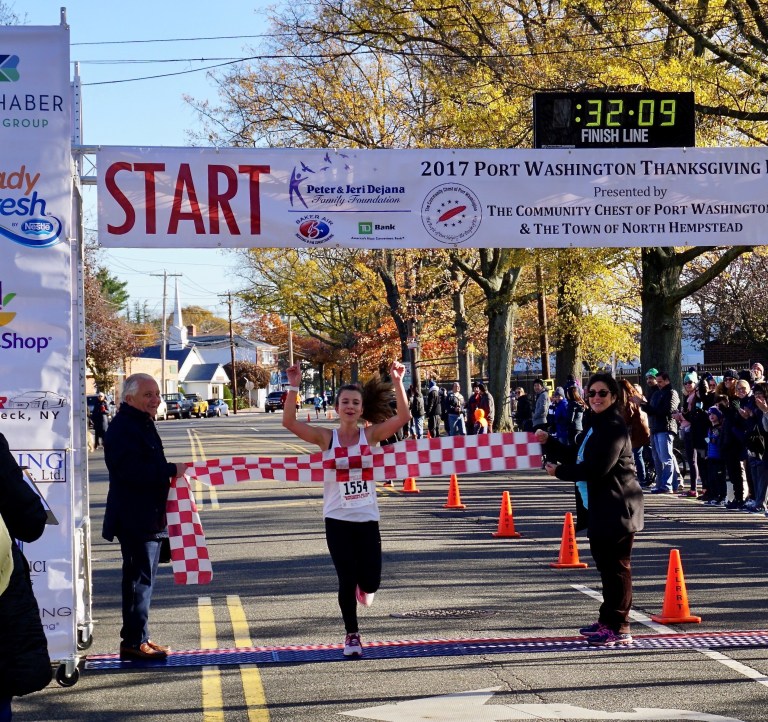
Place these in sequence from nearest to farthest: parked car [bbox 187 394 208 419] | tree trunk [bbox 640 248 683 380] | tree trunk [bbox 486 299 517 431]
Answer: tree trunk [bbox 640 248 683 380] → tree trunk [bbox 486 299 517 431] → parked car [bbox 187 394 208 419]

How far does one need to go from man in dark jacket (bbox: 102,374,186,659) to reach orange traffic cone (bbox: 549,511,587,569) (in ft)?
17.2

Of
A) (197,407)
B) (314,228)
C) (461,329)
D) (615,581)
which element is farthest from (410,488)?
(197,407)

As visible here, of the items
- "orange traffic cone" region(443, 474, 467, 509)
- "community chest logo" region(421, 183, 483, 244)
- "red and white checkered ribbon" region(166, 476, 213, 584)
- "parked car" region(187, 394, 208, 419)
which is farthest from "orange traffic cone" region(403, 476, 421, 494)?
"parked car" region(187, 394, 208, 419)

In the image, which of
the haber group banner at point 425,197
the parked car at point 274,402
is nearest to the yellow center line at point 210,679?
the haber group banner at point 425,197

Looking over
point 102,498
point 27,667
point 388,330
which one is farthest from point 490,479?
point 388,330

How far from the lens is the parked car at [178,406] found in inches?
3792

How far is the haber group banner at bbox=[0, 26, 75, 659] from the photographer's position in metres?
8.31

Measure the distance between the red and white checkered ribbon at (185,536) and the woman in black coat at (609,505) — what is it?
8.39 ft

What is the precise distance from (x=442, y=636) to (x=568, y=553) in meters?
3.88

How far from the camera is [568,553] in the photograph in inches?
507

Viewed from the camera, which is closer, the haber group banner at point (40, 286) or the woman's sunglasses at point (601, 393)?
the haber group banner at point (40, 286)

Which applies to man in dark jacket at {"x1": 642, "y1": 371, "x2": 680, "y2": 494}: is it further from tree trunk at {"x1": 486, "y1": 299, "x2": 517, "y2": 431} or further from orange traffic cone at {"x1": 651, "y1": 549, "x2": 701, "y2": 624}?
tree trunk at {"x1": 486, "y1": 299, "x2": 517, "y2": 431}

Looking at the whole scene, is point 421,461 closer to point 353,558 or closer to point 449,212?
point 353,558

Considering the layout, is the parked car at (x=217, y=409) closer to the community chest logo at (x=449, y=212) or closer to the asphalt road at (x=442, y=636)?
the asphalt road at (x=442, y=636)
